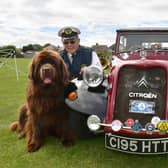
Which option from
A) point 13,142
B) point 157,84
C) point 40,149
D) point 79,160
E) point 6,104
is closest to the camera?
point 157,84

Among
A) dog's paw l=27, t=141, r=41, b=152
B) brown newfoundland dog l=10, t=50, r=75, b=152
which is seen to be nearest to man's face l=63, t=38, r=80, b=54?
brown newfoundland dog l=10, t=50, r=75, b=152

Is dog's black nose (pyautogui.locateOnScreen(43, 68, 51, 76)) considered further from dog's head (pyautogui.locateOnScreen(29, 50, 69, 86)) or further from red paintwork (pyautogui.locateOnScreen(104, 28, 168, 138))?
red paintwork (pyautogui.locateOnScreen(104, 28, 168, 138))

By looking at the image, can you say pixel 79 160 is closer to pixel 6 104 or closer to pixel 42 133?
pixel 42 133

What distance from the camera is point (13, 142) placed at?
6.30 meters

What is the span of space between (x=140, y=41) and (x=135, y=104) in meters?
1.82

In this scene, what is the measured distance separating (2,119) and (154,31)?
13.0 feet

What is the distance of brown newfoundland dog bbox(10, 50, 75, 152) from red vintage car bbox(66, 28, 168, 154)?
18.7 inches

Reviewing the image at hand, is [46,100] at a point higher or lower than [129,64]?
lower

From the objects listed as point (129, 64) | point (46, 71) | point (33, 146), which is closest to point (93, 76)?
point (129, 64)

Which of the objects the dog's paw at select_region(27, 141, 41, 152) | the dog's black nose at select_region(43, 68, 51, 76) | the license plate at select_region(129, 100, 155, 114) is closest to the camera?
the license plate at select_region(129, 100, 155, 114)

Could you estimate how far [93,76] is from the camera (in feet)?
17.5

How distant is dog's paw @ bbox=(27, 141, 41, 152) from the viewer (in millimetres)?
5750

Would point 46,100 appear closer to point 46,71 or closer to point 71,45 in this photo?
point 46,71

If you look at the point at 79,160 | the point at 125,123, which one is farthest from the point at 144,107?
the point at 79,160
